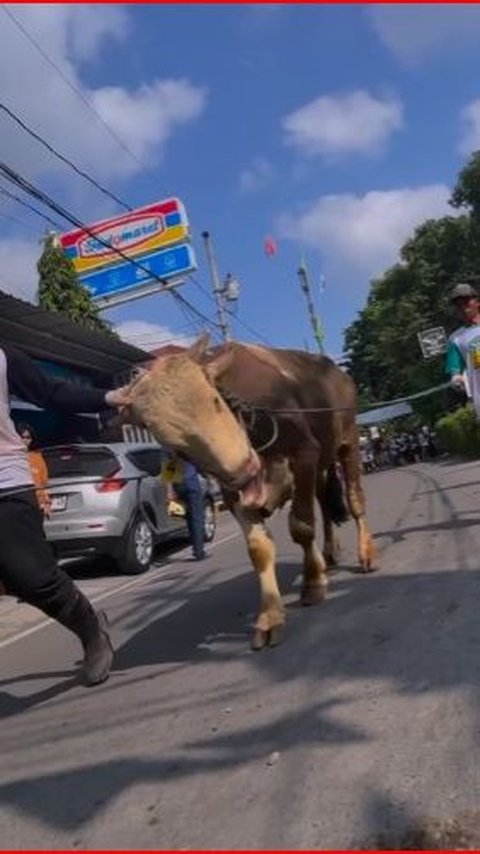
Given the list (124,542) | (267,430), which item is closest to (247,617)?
(267,430)

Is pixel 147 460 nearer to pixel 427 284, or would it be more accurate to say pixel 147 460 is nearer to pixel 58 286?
pixel 58 286

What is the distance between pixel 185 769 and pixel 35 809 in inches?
24.9

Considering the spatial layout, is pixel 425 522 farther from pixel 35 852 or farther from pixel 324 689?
pixel 35 852

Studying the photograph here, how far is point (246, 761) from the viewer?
439cm

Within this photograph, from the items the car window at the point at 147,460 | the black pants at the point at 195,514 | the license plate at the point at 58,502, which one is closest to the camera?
the license plate at the point at 58,502

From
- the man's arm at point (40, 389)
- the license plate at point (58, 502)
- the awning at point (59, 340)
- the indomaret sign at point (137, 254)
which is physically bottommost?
the license plate at point (58, 502)

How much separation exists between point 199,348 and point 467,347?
4004 millimetres

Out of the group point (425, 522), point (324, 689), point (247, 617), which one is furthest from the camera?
point (425, 522)

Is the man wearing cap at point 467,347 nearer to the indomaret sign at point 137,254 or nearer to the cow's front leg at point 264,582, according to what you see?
the cow's front leg at point 264,582

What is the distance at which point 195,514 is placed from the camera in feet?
44.2

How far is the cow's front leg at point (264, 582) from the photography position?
6293 millimetres

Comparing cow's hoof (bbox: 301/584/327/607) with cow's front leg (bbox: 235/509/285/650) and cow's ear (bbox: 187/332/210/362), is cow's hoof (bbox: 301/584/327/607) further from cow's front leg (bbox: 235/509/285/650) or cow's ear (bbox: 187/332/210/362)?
cow's ear (bbox: 187/332/210/362)

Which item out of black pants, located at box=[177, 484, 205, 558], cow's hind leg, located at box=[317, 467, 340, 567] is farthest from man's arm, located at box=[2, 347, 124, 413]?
black pants, located at box=[177, 484, 205, 558]

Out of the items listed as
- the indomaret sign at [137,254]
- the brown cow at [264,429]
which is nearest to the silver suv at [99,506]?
the brown cow at [264,429]
